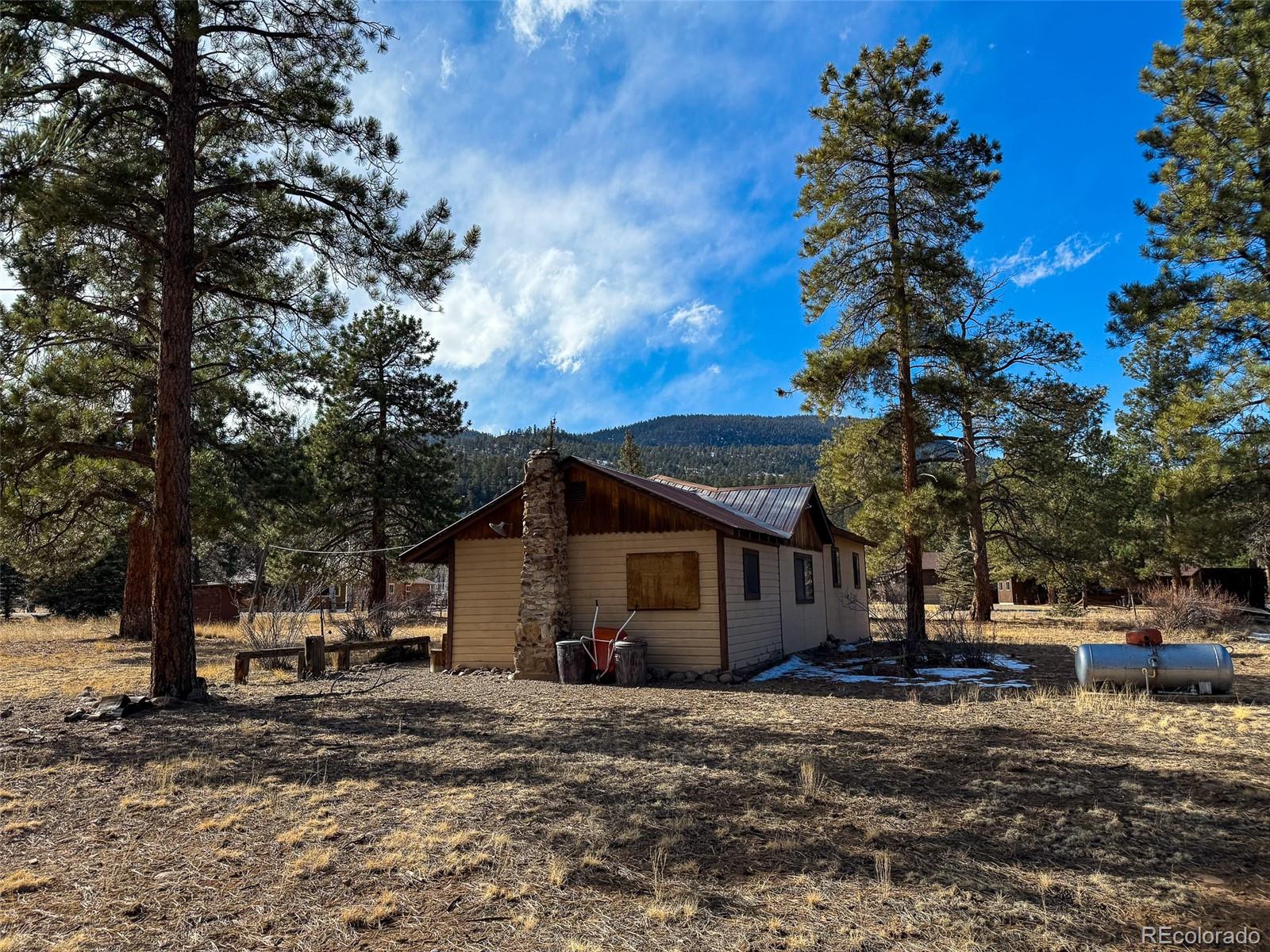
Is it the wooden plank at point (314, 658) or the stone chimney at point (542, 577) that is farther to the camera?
the wooden plank at point (314, 658)

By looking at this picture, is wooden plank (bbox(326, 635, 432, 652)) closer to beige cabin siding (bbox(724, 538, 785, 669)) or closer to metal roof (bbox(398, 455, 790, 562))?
metal roof (bbox(398, 455, 790, 562))

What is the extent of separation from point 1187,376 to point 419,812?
57.2ft

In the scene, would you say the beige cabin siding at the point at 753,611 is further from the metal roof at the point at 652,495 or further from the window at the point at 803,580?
the window at the point at 803,580

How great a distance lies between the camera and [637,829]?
15.7ft

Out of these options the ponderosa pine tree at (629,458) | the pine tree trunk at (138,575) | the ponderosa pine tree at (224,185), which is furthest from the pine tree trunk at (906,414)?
the ponderosa pine tree at (629,458)

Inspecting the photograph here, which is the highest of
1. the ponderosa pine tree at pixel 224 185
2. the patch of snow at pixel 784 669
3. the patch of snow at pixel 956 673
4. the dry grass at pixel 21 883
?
the ponderosa pine tree at pixel 224 185

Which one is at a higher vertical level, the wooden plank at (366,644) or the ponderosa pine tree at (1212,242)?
the ponderosa pine tree at (1212,242)

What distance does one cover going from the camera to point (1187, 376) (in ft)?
51.1

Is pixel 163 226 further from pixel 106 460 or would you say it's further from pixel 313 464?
pixel 313 464

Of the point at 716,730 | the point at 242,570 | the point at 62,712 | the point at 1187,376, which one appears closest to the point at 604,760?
the point at 716,730

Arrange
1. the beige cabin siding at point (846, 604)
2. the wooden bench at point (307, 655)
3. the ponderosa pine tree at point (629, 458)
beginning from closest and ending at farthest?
the wooden bench at point (307, 655), the beige cabin siding at point (846, 604), the ponderosa pine tree at point (629, 458)

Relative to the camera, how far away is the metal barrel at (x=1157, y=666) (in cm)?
953

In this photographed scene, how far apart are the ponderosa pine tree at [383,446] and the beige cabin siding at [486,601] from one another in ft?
27.1

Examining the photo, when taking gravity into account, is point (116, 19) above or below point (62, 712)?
above
